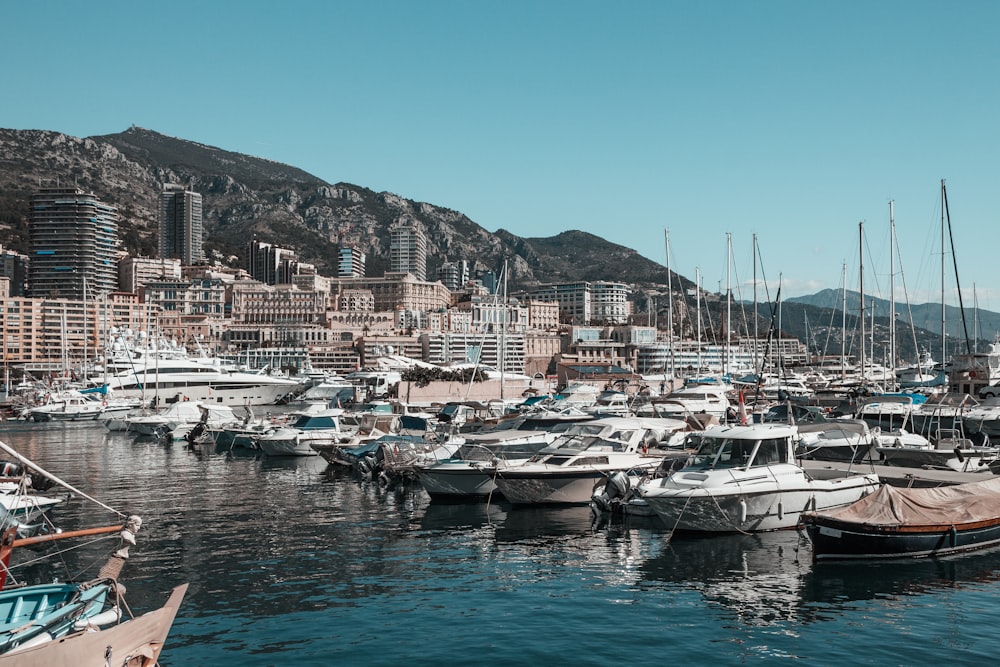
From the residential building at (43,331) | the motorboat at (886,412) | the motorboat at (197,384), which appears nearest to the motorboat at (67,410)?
the motorboat at (197,384)

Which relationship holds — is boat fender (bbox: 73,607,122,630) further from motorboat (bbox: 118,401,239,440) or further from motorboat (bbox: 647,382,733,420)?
motorboat (bbox: 118,401,239,440)

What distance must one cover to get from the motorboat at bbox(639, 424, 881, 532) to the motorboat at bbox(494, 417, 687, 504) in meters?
3.54

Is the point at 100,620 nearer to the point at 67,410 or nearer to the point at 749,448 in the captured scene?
the point at 749,448

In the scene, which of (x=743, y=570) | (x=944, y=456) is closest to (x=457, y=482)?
(x=743, y=570)

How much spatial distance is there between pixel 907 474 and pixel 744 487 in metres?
7.55

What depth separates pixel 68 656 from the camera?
413 inches

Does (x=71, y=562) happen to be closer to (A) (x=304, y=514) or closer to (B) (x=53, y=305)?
(A) (x=304, y=514)

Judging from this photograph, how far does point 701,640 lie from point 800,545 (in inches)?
296

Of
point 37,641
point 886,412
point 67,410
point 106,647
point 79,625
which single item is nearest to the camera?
point 106,647

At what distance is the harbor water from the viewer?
14.2 meters

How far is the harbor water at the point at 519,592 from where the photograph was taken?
46.7 feet

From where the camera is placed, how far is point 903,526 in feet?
62.8

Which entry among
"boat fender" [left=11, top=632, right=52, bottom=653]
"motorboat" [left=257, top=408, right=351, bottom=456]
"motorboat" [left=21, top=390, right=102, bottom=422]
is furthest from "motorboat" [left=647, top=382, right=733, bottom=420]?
"motorboat" [left=21, top=390, right=102, bottom=422]

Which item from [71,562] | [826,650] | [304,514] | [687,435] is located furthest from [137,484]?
[826,650]
